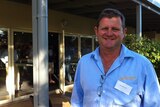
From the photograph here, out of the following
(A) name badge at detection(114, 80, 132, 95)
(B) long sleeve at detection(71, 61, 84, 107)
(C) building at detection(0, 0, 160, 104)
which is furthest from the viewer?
(C) building at detection(0, 0, 160, 104)

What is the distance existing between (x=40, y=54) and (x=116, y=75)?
9.32 ft

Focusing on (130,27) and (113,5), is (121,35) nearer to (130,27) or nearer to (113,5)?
(113,5)

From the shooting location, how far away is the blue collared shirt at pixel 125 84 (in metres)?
2.34

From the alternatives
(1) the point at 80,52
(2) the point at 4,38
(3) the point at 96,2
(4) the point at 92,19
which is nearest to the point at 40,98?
(2) the point at 4,38

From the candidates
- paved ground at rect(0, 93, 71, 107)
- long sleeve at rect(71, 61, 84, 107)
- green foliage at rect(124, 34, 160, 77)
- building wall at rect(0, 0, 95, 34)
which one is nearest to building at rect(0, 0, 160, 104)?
building wall at rect(0, 0, 95, 34)

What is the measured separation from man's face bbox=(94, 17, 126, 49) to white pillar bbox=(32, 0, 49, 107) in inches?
107

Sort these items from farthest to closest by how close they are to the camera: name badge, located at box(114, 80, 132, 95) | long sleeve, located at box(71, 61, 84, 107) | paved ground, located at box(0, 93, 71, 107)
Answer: paved ground, located at box(0, 93, 71, 107) < long sleeve, located at box(71, 61, 84, 107) < name badge, located at box(114, 80, 132, 95)

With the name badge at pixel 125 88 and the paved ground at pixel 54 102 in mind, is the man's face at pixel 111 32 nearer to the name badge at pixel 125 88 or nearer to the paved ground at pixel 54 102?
the name badge at pixel 125 88

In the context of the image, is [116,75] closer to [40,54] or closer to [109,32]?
[109,32]

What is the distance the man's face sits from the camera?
7.94ft

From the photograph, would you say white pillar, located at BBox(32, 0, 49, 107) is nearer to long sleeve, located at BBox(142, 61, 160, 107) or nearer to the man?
the man

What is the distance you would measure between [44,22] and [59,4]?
18.0 ft

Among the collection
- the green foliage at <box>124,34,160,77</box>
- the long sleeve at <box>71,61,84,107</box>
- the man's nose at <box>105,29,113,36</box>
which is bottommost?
the long sleeve at <box>71,61,84,107</box>

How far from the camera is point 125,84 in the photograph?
91.7 inches
